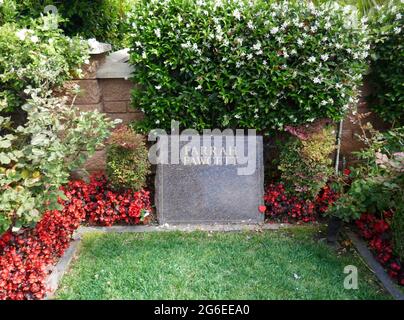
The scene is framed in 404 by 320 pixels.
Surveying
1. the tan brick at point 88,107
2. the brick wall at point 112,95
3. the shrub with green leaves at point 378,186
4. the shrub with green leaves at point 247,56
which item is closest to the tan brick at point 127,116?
the brick wall at point 112,95

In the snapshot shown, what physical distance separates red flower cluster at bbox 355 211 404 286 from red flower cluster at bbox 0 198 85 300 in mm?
2441

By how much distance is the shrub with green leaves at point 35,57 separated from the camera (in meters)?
3.03

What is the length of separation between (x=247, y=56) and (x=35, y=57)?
5.71ft

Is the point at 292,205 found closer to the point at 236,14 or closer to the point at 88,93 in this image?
the point at 236,14

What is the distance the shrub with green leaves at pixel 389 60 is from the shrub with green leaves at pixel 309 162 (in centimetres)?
62

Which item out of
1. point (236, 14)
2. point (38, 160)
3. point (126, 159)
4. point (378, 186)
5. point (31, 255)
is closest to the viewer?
point (31, 255)

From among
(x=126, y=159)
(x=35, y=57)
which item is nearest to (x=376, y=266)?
(x=126, y=159)

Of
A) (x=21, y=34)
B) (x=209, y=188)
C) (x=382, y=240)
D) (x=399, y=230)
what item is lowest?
(x=382, y=240)

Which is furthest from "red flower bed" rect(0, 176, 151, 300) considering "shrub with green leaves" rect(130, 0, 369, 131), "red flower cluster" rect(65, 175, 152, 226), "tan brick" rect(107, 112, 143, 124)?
"shrub with green leaves" rect(130, 0, 369, 131)

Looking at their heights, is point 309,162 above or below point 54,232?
above

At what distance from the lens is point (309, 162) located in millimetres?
3328

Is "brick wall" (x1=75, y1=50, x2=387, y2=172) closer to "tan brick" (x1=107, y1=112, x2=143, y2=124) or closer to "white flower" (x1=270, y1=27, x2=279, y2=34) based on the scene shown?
"tan brick" (x1=107, y1=112, x2=143, y2=124)

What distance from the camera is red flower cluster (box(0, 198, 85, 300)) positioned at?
2.40 m

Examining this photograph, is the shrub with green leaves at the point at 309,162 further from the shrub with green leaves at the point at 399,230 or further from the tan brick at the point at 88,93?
the tan brick at the point at 88,93
